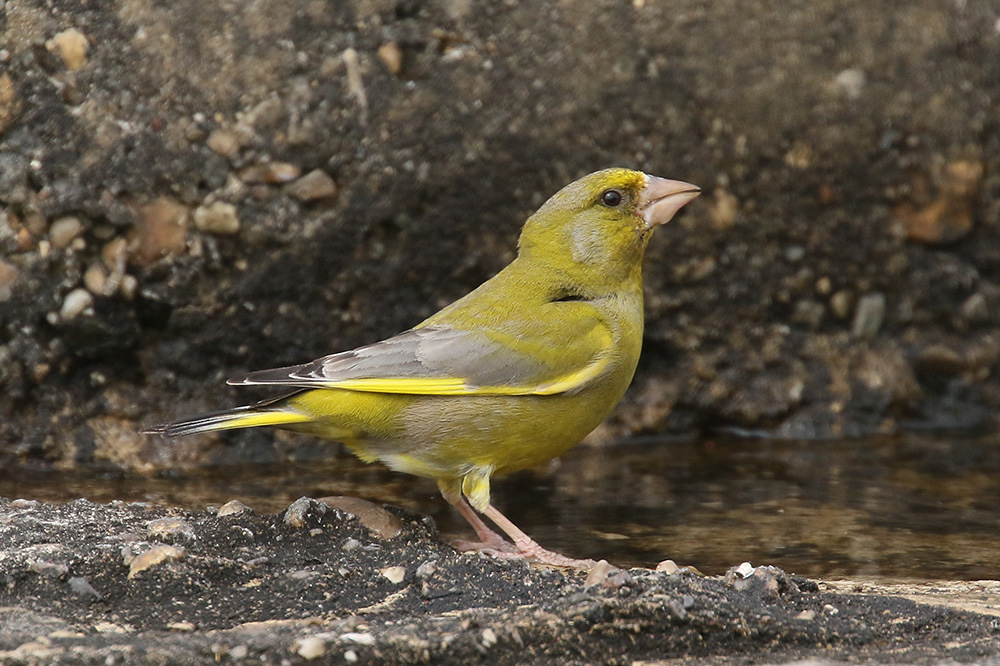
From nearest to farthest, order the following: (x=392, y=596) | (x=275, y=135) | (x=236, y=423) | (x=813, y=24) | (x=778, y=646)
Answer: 1. (x=778, y=646)
2. (x=392, y=596)
3. (x=236, y=423)
4. (x=275, y=135)
5. (x=813, y=24)

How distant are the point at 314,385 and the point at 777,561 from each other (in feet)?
5.10

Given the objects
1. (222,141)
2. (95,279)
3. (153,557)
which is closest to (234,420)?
(153,557)

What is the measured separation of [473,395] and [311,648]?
4.80 feet

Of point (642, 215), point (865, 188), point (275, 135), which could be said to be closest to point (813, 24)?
point (865, 188)

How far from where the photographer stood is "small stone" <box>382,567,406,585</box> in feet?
9.75

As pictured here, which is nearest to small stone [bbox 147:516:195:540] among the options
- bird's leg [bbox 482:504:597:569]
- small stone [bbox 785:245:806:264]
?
bird's leg [bbox 482:504:597:569]

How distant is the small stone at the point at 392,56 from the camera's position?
470cm

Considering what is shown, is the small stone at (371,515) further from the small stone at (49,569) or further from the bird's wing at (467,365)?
the small stone at (49,569)

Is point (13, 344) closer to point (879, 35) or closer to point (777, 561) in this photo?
point (777, 561)

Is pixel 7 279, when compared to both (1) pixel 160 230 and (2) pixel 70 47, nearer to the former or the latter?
(1) pixel 160 230

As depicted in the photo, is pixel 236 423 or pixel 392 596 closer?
pixel 392 596

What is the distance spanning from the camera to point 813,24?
5055 millimetres

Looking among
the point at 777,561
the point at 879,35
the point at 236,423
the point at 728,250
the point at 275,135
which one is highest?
the point at 879,35

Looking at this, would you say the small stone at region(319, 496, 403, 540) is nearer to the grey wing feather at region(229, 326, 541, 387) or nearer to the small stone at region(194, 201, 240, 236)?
the grey wing feather at region(229, 326, 541, 387)
